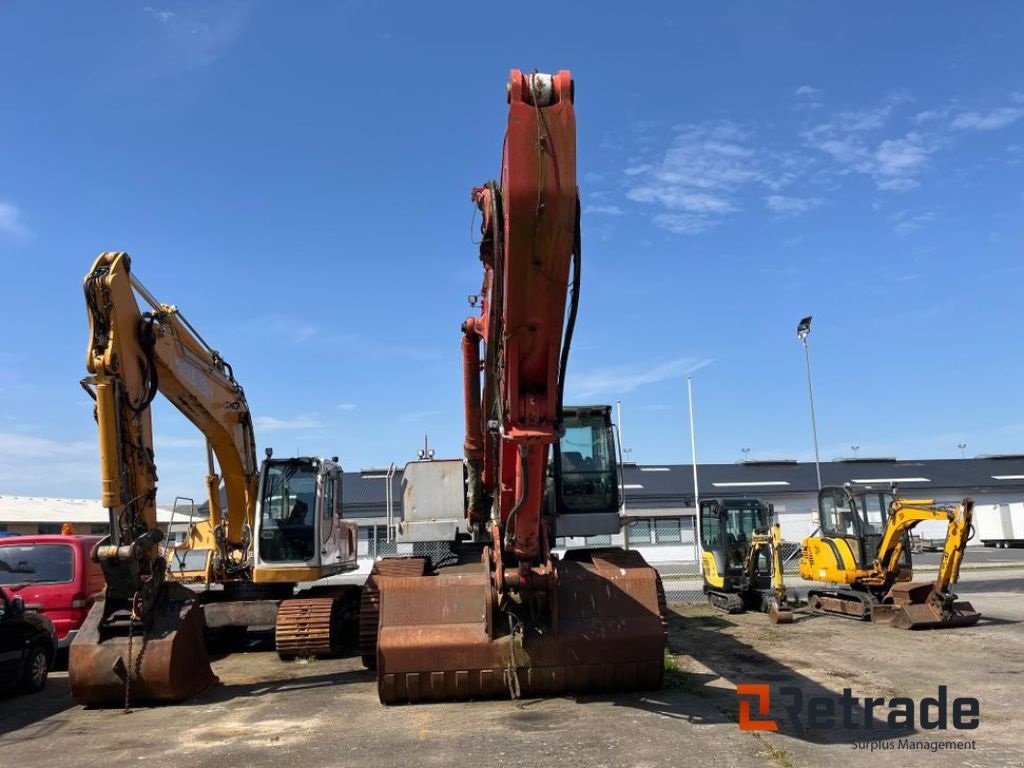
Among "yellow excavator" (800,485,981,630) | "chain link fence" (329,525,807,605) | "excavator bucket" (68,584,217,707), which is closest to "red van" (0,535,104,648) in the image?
"excavator bucket" (68,584,217,707)

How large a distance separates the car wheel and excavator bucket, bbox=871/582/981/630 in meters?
12.7

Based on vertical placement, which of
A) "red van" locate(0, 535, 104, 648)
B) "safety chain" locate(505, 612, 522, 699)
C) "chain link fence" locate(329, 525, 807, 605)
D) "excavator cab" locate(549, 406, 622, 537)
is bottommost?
"chain link fence" locate(329, 525, 807, 605)

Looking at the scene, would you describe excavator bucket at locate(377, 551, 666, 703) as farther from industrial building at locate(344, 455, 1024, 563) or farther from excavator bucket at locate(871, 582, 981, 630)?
industrial building at locate(344, 455, 1024, 563)

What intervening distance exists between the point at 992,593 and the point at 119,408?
64.7ft

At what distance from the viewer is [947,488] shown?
47000 mm

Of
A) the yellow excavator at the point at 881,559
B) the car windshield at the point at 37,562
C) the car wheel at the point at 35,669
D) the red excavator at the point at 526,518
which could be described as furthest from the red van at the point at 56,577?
the yellow excavator at the point at 881,559

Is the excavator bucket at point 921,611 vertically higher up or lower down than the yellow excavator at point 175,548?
lower down

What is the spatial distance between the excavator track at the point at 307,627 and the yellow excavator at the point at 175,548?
18 millimetres

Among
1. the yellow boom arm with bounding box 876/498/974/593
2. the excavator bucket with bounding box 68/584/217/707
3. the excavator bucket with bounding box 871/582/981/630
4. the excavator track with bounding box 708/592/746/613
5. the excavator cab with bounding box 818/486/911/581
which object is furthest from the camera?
the excavator track with bounding box 708/592/746/613

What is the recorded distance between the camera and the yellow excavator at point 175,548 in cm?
842

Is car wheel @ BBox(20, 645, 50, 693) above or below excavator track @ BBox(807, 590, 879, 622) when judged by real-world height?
above

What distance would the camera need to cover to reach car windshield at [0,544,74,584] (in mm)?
10867

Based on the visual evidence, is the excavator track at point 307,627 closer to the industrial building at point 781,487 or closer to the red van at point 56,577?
the red van at point 56,577

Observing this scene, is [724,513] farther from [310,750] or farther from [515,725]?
[310,750]
